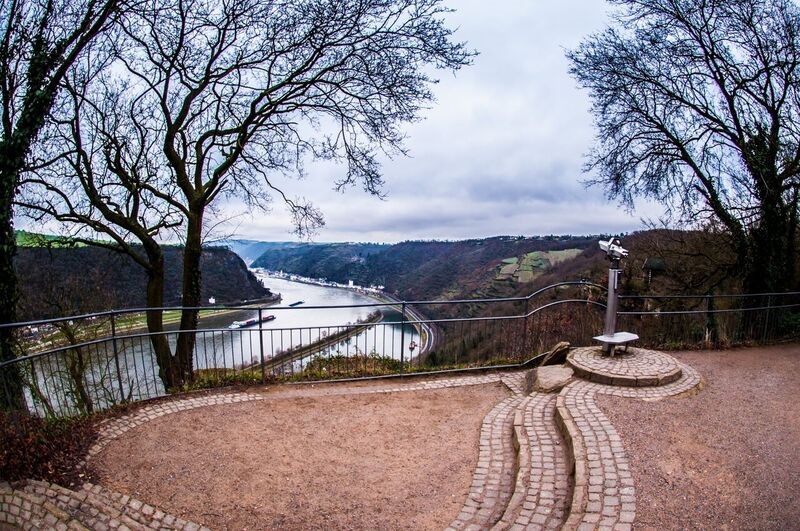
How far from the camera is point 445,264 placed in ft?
302

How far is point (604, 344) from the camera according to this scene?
736cm

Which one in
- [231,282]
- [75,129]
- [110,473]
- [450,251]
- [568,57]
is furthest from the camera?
[450,251]

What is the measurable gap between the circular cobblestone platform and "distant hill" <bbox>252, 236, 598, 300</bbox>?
34.5m

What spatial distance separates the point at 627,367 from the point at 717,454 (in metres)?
2.23

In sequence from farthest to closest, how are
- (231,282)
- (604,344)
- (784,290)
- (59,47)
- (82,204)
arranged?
1. (231,282)
2. (784,290)
3. (82,204)
4. (604,344)
5. (59,47)

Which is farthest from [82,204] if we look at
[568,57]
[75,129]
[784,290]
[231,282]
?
[231,282]

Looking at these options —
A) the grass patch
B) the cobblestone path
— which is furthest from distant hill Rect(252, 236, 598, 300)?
the cobblestone path

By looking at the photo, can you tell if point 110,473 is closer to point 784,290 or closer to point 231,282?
point 784,290

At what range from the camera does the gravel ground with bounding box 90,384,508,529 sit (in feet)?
12.9

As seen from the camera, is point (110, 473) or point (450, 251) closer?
point (110, 473)

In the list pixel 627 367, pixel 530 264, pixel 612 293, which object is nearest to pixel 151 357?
pixel 627 367

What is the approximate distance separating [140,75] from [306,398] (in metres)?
7.62

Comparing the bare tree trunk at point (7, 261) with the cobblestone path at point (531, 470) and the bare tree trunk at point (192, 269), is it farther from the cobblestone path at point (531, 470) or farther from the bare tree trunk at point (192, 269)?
the bare tree trunk at point (192, 269)

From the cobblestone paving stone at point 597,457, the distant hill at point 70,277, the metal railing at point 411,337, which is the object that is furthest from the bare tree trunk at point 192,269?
the cobblestone paving stone at point 597,457
